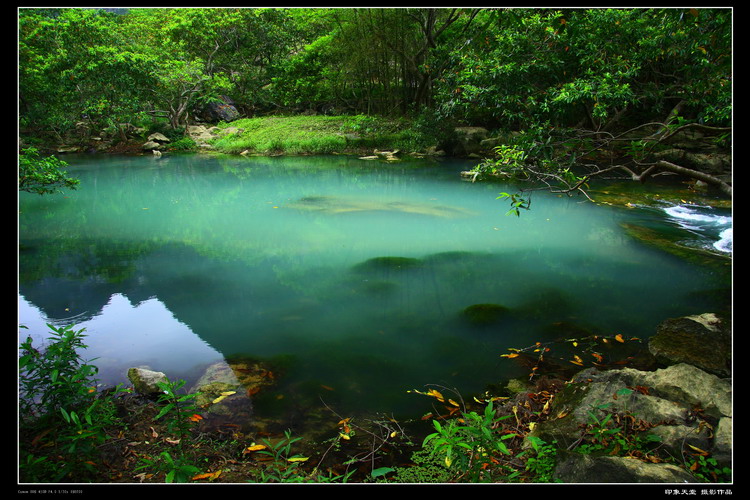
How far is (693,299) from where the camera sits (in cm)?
468

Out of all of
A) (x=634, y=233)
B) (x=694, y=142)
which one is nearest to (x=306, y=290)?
(x=634, y=233)

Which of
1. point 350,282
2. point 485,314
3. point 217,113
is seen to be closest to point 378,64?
point 217,113

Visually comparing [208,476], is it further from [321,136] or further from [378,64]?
[378,64]

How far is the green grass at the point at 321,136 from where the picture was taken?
1830 cm

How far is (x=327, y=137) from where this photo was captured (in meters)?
18.7

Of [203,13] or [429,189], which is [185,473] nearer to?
[429,189]

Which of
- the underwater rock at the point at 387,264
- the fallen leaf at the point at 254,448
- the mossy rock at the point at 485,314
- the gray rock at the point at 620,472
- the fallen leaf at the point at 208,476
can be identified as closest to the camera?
the gray rock at the point at 620,472

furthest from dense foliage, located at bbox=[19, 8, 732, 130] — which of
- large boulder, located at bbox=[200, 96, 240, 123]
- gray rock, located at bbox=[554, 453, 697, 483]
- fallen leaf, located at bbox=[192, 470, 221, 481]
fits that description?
fallen leaf, located at bbox=[192, 470, 221, 481]

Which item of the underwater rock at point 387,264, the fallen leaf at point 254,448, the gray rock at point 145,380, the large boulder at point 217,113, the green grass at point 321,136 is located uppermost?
the large boulder at point 217,113

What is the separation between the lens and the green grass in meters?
18.3

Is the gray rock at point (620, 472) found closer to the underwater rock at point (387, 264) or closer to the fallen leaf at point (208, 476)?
the fallen leaf at point (208, 476)

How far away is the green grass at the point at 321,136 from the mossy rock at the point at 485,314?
13538 millimetres

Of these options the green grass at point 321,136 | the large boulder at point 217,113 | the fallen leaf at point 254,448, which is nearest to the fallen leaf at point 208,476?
the fallen leaf at point 254,448

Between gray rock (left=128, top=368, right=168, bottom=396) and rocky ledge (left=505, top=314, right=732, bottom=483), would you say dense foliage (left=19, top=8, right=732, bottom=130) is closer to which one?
rocky ledge (left=505, top=314, right=732, bottom=483)
